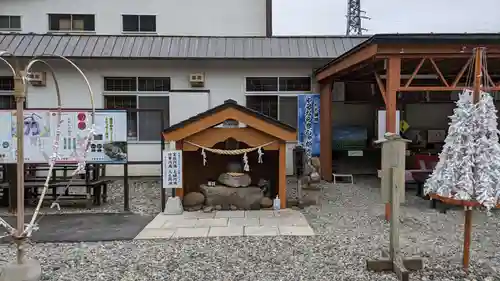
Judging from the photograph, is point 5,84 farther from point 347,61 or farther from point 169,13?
point 347,61

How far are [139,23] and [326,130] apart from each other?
6.49 m

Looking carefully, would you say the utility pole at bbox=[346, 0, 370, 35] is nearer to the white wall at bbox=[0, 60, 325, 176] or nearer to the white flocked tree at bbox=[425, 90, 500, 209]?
the white wall at bbox=[0, 60, 325, 176]

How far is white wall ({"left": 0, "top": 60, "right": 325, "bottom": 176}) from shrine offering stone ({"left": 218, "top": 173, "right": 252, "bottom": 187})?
392 cm

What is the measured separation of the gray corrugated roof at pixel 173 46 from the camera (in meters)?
10.2

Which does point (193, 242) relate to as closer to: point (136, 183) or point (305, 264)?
point (305, 264)

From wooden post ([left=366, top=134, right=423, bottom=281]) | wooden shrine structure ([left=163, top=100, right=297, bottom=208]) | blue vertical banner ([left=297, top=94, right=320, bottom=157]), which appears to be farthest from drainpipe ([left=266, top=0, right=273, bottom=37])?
wooden post ([left=366, top=134, right=423, bottom=281])

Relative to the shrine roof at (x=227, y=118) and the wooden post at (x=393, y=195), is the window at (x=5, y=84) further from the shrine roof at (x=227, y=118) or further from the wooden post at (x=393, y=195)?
the wooden post at (x=393, y=195)

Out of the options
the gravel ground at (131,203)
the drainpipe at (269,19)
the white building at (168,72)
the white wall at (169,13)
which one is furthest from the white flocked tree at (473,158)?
the white wall at (169,13)

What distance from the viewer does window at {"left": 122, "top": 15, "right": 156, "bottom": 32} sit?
40.1ft

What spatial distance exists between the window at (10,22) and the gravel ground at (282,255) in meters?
9.56

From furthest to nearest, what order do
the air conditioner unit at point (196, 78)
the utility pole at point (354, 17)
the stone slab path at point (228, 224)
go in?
the utility pole at point (354, 17)
the air conditioner unit at point (196, 78)
the stone slab path at point (228, 224)

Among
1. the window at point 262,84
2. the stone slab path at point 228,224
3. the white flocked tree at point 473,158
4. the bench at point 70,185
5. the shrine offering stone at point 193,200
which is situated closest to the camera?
the white flocked tree at point 473,158

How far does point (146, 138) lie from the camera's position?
10.9 meters

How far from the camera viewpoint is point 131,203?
7.65 meters
